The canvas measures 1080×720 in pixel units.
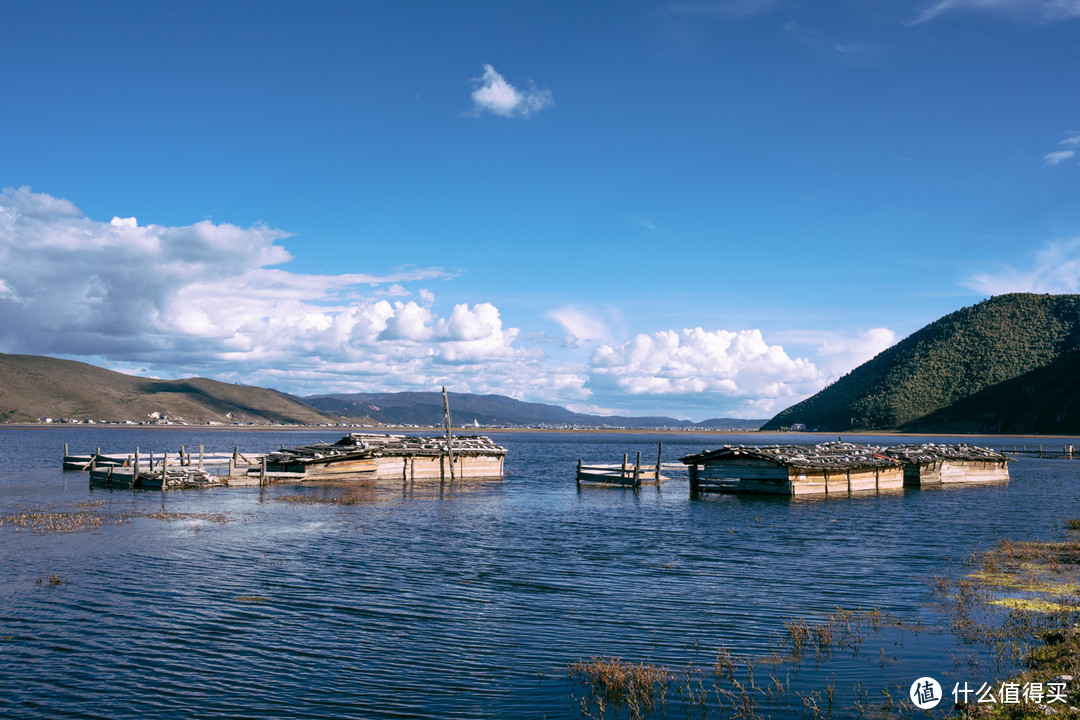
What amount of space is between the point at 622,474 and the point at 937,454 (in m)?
26.5

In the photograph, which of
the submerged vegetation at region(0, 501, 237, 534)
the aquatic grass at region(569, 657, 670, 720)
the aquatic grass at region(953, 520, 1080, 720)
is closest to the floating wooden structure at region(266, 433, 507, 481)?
the submerged vegetation at region(0, 501, 237, 534)

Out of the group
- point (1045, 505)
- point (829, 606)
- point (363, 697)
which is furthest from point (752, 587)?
point (1045, 505)

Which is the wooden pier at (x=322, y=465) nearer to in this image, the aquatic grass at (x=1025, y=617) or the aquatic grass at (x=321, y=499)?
the aquatic grass at (x=321, y=499)

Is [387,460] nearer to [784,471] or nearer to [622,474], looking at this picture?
[622,474]

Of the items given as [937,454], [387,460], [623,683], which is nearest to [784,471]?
[937,454]

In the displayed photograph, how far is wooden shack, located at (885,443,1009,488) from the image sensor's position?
5547 centimetres

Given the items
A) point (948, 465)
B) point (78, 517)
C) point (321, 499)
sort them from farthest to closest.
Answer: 1. point (948, 465)
2. point (321, 499)
3. point (78, 517)

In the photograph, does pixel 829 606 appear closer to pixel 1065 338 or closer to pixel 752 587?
pixel 752 587

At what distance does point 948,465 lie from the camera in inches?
2296

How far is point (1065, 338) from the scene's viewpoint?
196 m

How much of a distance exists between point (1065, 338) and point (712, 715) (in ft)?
756

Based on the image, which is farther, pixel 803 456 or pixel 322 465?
pixel 322 465

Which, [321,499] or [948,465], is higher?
[948,465]

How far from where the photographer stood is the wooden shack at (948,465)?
5547 centimetres
